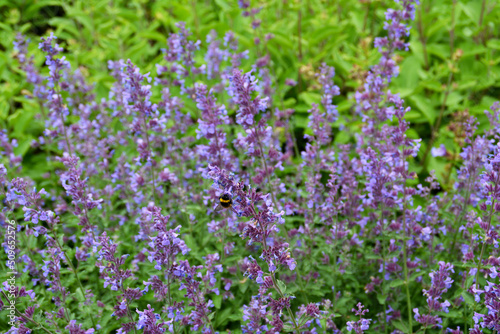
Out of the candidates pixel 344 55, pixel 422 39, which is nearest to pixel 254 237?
pixel 344 55

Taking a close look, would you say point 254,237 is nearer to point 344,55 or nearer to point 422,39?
point 344,55

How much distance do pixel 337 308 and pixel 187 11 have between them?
5.46m

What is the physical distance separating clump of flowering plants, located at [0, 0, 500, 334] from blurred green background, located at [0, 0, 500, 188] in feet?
3.90

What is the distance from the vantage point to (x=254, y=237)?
2803mm

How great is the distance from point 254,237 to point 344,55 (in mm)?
4289

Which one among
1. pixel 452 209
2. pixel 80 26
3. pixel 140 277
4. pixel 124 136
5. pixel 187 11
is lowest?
pixel 140 277

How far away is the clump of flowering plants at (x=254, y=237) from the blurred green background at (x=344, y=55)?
3.90 feet

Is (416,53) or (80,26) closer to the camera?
(416,53)

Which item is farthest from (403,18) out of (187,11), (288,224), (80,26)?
(80,26)

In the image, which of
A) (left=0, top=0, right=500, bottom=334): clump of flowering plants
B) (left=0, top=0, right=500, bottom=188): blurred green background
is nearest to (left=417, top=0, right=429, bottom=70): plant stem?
(left=0, top=0, right=500, bottom=188): blurred green background

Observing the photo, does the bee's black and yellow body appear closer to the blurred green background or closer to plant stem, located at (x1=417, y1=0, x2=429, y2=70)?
the blurred green background

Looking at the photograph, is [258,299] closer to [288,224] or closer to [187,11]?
[288,224]

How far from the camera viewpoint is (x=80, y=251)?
152 inches

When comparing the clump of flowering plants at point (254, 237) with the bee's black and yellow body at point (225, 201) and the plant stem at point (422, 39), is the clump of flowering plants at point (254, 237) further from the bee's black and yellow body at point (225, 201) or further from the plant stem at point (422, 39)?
the plant stem at point (422, 39)
